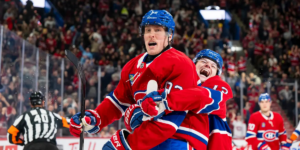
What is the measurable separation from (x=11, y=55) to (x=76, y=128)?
12.8 ft

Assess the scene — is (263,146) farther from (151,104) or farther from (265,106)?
(151,104)

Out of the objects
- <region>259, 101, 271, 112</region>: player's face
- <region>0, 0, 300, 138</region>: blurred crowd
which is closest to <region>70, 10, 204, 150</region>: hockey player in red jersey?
<region>0, 0, 300, 138</region>: blurred crowd

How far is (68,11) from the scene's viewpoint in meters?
11.7

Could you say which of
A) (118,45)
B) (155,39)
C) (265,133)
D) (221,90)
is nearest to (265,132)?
(265,133)

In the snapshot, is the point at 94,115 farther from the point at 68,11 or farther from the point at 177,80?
the point at 68,11

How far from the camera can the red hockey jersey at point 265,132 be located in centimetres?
569

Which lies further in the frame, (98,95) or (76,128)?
(98,95)

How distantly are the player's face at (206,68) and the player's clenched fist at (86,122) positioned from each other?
2.63ft

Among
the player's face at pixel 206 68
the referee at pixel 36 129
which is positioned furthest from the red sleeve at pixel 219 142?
the referee at pixel 36 129

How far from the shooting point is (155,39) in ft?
7.26

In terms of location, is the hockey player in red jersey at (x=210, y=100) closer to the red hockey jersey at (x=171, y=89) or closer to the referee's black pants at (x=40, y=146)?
the red hockey jersey at (x=171, y=89)

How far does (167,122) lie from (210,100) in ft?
1.00

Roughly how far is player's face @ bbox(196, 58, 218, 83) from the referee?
2638mm

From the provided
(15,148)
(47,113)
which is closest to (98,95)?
(15,148)
